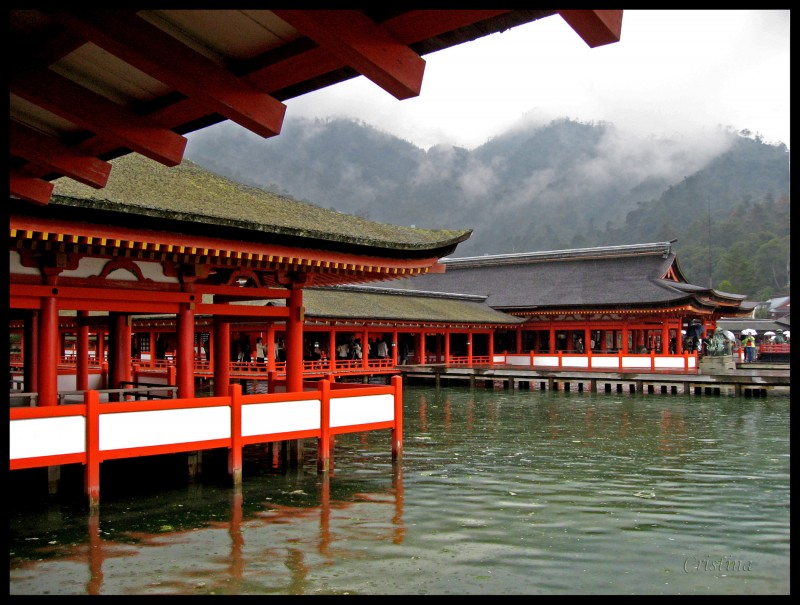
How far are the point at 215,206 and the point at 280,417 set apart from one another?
361cm

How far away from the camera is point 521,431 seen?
61.1ft

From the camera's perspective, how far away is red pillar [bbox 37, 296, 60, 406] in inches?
421

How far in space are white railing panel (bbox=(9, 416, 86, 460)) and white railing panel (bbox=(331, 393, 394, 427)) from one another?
4166mm

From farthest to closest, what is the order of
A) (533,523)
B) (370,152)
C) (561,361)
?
1. (370,152)
2. (561,361)
3. (533,523)

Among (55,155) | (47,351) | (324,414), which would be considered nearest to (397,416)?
(324,414)

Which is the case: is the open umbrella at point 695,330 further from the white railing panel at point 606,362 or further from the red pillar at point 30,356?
the red pillar at point 30,356

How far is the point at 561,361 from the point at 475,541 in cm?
2882

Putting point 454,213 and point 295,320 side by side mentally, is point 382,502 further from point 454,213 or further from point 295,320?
point 454,213

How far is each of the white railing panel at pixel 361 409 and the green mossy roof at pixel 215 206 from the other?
2.77m

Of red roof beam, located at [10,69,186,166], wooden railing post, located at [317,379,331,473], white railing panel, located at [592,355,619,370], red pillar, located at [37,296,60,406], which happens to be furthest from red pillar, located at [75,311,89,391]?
white railing panel, located at [592,355,619,370]

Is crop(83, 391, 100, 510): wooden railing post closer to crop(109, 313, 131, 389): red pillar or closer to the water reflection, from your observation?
the water reflection

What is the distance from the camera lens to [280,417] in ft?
38.2

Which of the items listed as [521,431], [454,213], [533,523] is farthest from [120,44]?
[454,213]

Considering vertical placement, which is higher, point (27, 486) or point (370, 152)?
point (370, 152)
